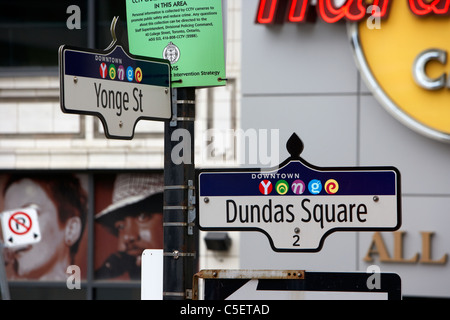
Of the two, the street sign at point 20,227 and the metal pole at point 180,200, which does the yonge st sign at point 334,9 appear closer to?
the street sign at point 20,227

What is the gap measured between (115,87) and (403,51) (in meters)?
5.66

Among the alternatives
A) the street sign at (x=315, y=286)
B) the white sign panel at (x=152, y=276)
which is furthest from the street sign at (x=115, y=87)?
the street sign at (x=315, y=286)

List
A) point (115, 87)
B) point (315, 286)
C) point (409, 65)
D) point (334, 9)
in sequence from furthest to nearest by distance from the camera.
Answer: point (334, 9), point (409, 65), point (115, 87), point (315, 286)

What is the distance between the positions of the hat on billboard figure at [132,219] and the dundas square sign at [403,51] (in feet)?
9.77

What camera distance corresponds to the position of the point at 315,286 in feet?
13.6

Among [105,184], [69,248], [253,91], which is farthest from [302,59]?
[69,248]

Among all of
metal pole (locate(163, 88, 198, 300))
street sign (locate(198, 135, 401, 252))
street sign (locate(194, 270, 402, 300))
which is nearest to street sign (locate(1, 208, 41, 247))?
metal pole (locate(163, 88, 198, 300))

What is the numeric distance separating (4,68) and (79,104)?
7651mm

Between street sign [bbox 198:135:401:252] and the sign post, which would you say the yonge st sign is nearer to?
the sign post

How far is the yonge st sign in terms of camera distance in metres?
9.42

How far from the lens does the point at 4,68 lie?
1170 cm

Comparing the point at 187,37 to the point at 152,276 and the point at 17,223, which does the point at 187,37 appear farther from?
the point at 17,223

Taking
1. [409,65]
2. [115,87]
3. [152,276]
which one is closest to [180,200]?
[152,276]

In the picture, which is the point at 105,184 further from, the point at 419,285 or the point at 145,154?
the point at 419,285
